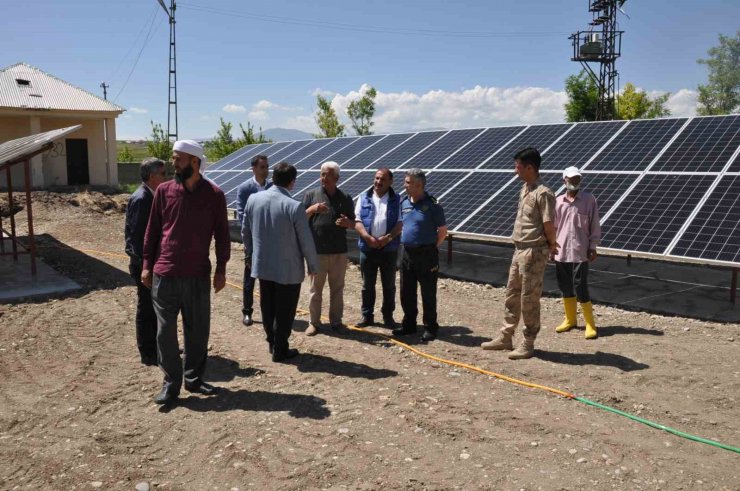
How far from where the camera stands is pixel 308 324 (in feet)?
23.6

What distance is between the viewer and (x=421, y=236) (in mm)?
6277

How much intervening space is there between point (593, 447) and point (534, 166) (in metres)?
2.59

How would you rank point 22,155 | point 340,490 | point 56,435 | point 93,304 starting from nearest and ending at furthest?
point 340,490 → point 56,435 → point 93,304 → point 22,155

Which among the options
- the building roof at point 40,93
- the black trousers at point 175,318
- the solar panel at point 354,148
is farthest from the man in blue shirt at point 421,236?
the building roof at point 40,93

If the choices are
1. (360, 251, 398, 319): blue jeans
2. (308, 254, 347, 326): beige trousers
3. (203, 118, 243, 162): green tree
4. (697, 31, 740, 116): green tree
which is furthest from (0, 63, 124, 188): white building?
(697, 31, 740, 116): green tree

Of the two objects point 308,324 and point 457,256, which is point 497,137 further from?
point 308,324

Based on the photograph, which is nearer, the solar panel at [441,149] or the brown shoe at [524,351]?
the brown shoe at [524,351]

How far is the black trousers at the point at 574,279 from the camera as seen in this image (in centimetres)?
648

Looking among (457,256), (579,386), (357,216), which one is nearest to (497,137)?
(457,256)

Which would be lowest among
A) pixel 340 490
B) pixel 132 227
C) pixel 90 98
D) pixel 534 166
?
pixel 340 490

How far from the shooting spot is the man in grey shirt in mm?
5391

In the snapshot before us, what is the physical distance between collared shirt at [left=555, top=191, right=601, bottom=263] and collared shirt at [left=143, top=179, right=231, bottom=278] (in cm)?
377

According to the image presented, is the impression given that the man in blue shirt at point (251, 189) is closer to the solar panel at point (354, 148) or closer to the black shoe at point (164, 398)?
the black shoe at point (164, 398)

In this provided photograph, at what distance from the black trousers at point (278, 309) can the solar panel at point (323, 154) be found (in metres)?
9.02
